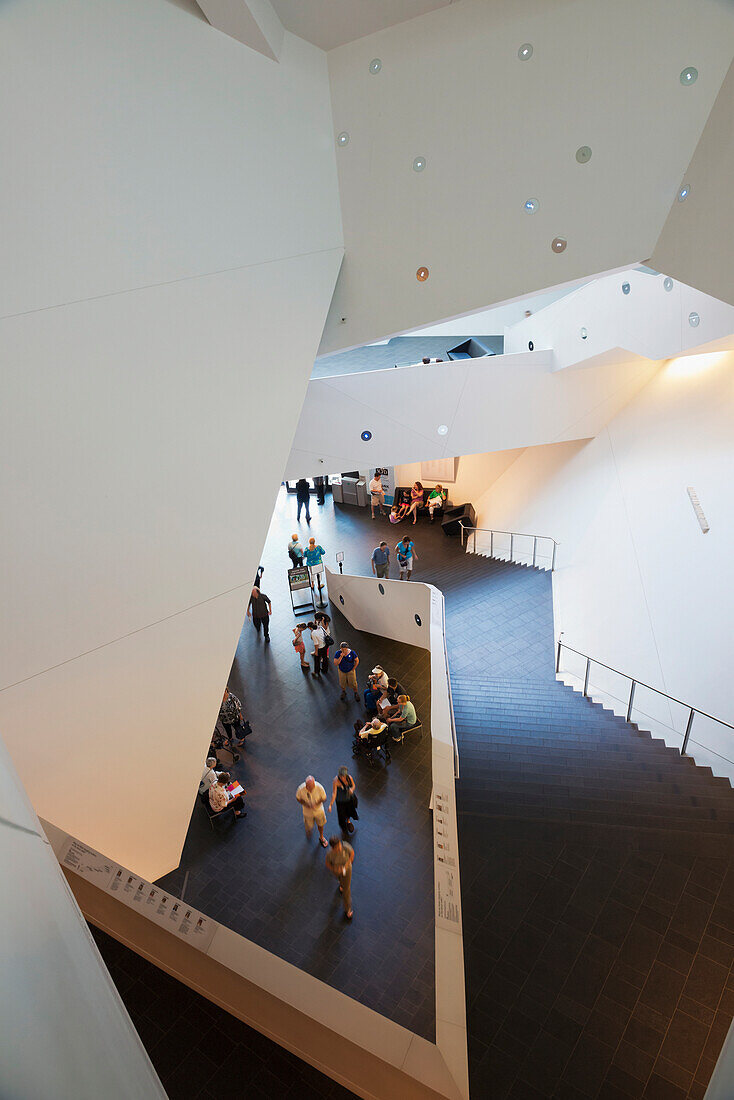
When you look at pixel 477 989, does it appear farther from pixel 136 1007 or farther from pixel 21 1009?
pixel 21 1009

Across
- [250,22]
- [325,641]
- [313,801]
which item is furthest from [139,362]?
[325,641]

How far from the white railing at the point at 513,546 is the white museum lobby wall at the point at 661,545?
41cm

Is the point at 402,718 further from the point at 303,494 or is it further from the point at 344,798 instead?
the point at 303,494

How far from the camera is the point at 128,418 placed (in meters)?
5.55

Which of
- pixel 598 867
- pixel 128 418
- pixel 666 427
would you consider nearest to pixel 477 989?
pixel 598 867

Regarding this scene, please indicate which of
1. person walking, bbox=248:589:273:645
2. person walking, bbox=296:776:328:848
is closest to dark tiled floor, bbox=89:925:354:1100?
person walking, bbox=296:776:328:848

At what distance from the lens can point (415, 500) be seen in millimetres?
18672

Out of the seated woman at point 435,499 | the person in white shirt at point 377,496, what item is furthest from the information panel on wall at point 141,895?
the person in white shirt at point 377,496

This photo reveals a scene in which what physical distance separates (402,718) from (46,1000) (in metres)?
8.60

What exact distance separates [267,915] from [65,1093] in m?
6.84

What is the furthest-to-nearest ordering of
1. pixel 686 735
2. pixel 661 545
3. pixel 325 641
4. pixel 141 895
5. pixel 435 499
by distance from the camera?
pixel 435 499 < pixel 325 641 < pixel 661 545 < pixel 686 735 < pixel 141 895

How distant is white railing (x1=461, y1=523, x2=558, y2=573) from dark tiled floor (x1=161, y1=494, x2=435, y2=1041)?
4422 mm

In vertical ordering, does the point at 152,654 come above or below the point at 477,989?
A: above

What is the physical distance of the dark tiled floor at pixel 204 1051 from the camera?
12.1 feet
